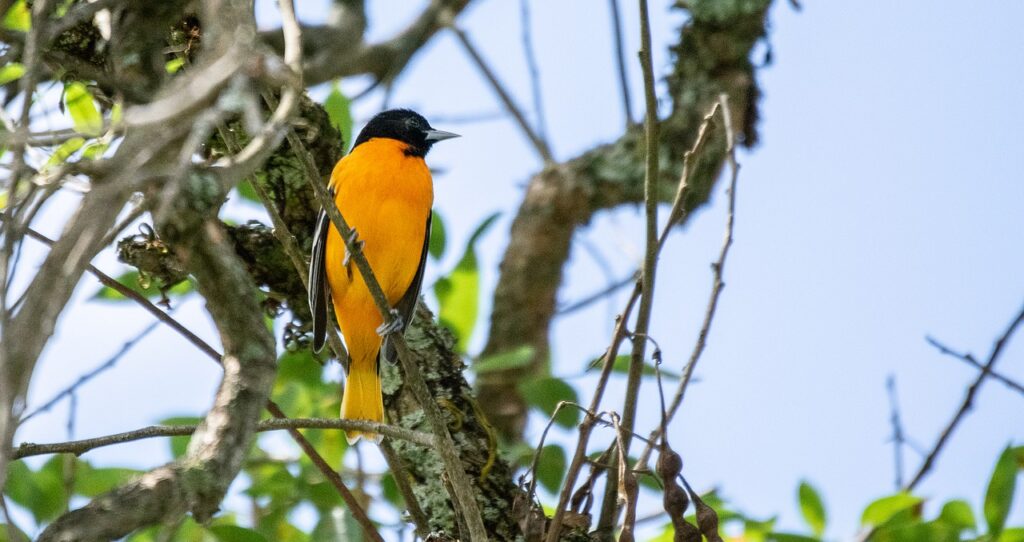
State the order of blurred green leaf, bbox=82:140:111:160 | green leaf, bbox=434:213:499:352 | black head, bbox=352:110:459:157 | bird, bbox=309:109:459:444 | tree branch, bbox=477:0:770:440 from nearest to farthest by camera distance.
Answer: blurred green leaf, bbox=82:140:111:160 → bird, bbox=309:109:459:444 → green leaf, bbox=434:213:499:352 → black head, bbox=352:110:459:157 → tree branch, bbox=477:0:770:440

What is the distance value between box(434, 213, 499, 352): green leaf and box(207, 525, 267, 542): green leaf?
1608 mm

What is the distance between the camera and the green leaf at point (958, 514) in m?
3.49

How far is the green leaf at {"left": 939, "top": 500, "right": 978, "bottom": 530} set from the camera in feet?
11.5

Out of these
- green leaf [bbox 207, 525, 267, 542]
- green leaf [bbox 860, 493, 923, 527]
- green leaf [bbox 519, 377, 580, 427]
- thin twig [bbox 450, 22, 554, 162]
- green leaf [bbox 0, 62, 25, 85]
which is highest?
thin twig [bbox 450, 22, 554, 162]

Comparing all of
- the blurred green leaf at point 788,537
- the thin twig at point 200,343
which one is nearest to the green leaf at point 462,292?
the blurred green leaf at point 788,537

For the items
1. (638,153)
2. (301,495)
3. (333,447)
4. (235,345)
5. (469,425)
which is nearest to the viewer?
(235,345)

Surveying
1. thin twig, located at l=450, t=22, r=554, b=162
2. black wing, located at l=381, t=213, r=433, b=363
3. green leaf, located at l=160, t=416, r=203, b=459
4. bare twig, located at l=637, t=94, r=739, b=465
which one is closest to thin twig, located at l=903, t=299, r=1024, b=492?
bare twig, located at l=637, t=94, r=739, b=465

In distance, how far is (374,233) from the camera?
461 cm

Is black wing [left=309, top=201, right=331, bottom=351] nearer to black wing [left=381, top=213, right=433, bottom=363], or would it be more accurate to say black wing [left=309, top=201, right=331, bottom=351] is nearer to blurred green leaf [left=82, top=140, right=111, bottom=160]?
black wing [left=381, top=213, right=433, bottom=363]

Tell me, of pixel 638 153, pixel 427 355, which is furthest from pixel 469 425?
pixel 638 153

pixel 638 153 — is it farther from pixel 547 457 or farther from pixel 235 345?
pixel 235 345

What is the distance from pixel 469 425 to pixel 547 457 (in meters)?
0.70

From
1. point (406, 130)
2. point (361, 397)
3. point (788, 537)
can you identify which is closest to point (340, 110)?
point (406, 130)

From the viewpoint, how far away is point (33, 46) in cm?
165
